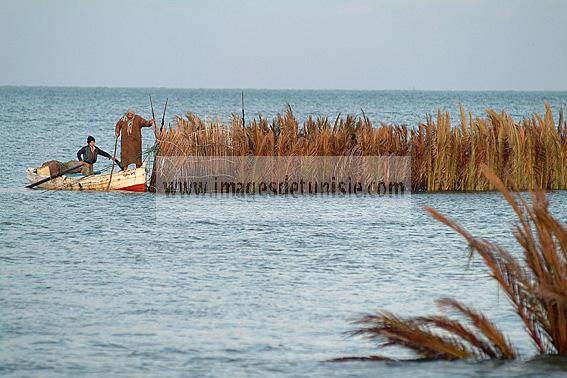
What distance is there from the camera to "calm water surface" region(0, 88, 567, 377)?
1023cm

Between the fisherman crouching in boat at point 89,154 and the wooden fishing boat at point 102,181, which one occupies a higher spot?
the fisherman crouching in boat at point 89,154

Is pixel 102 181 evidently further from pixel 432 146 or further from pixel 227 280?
pixel 227 280

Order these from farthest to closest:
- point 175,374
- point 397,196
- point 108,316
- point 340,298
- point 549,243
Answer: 1. point 397,196
2. point 340,298
3. point 108,316
4. point 175,374
5. point 549,243

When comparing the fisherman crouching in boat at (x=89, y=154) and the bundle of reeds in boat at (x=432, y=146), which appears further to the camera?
the fisherman crouching in boat at (x=89, y=154)

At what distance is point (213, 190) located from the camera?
25.4 metres

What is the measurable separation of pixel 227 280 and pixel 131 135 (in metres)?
11.3

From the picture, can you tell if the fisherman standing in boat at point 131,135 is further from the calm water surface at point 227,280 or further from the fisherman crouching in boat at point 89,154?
the calm water surface at point 227,280

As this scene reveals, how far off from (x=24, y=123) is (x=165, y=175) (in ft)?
166

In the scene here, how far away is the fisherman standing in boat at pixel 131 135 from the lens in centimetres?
2481

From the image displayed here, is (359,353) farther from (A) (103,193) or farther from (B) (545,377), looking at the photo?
(A) (103,193)

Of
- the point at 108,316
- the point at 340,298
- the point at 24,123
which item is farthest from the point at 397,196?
the point at 24,123

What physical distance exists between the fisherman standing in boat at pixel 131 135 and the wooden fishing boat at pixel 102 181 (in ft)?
0.93

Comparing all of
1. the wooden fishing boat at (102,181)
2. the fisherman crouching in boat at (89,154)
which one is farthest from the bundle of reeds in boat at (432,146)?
the fisherman crouching in boat at (89,154)

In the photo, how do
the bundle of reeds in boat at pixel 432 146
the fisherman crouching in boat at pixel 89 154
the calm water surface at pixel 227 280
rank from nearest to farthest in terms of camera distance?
A: 1. the calm water surface at pixel 227 280
2. the bundle of reeds in boat at pixel 432 146
3. the fisherman crouching in boat at pixel 89 154
